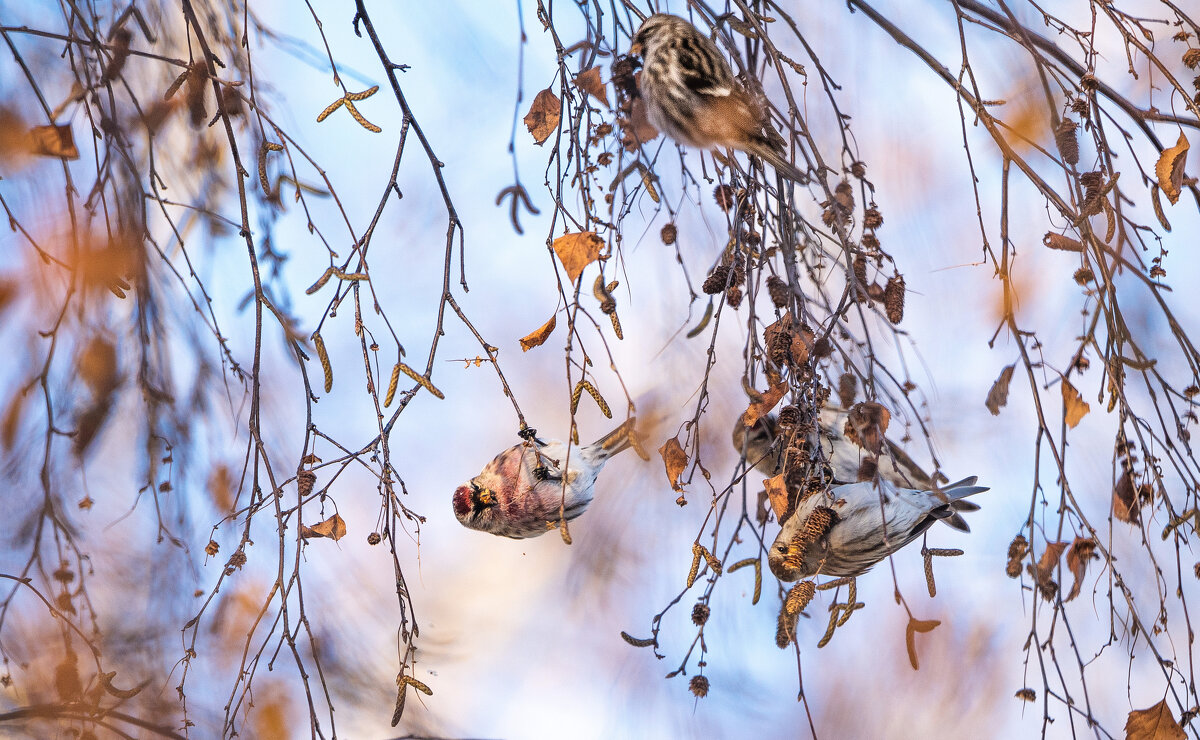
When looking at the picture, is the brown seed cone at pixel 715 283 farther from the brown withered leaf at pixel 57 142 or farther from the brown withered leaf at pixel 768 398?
the brown withered leaf at pixel 57 142

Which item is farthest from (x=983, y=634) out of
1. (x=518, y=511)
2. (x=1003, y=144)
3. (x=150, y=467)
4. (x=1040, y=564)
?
(x=150, y=467)

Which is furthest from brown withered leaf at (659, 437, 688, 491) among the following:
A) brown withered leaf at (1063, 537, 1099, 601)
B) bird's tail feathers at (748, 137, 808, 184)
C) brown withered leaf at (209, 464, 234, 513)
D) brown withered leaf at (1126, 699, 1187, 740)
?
brown withered leaf at (209, 464, 234, 513)

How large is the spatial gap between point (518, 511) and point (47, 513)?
0.58m

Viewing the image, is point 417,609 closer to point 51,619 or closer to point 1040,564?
point 51,619

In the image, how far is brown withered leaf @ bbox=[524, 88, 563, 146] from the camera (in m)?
0.85

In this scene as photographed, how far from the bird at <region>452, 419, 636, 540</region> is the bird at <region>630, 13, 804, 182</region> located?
0.40m

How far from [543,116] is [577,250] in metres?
0.22

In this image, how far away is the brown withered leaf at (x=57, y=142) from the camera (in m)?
0.95

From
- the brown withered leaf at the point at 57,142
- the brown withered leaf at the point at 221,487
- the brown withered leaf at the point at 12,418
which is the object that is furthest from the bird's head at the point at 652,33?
the brown withered leaf at the point at 12,418

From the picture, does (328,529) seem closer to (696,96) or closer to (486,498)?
(486,498)

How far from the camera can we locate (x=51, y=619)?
3.52ft

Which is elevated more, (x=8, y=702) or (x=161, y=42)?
(x=161, y=42)

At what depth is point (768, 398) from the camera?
790mm

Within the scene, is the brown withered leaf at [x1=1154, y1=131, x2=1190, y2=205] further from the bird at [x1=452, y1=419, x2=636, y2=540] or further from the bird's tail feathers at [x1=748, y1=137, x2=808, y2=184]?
the bird at [x1=452, y1=419, x2=636, y2=540]
